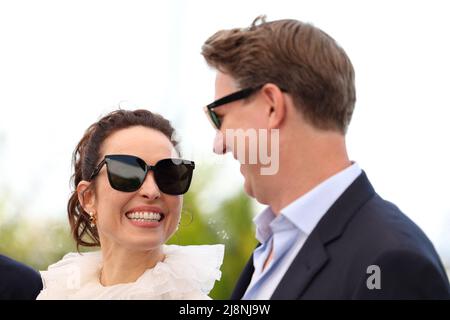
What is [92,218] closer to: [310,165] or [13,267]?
[13,267]

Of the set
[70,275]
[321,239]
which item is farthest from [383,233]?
[70,275]

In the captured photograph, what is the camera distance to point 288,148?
2.51 m

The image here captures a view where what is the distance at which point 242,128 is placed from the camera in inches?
103

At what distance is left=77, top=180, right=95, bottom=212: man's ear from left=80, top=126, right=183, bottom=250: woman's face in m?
0.05

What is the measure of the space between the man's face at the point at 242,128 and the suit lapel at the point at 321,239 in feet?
0.93

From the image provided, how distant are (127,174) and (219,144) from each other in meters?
0.56

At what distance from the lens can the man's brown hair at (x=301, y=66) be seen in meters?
2.51

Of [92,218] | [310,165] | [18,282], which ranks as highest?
[310,165]

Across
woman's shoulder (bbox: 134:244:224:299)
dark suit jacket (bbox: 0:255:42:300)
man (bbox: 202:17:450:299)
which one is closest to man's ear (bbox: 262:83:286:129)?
man (bbox: 202:17:450:299)

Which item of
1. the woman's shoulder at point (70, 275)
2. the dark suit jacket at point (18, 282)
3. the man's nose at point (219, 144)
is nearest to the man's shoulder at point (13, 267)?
the dark suit jacket at point (18, 282)

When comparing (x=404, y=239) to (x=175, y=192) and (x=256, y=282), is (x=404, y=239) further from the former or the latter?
(x=175, y=192)

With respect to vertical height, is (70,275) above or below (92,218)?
below

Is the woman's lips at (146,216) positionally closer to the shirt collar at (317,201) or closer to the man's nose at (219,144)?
the man's nose at (219,144)
